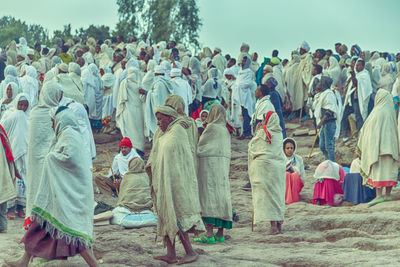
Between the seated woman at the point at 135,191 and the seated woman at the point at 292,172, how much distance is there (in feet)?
7.00

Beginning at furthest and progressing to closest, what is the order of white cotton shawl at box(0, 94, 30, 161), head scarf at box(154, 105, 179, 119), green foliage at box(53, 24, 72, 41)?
green foliage at box(53, 24, 72, 41) < white cotton shawl at box(0, 94, 30, 161) < head scarf at box(154, 105, 179, 119)

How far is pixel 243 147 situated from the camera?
52.0 ft

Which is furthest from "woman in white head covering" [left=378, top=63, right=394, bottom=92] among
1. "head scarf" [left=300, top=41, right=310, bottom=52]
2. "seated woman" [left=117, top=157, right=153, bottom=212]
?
"seated woman" [left=117, top=157, right=153, bottom=212]

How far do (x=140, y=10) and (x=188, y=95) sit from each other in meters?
21.5

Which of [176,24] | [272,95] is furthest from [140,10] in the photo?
[272,95]

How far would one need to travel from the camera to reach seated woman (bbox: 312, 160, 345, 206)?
416 inches

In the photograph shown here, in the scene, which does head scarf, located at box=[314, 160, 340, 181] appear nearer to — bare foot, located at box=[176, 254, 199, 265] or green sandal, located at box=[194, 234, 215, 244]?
green sandal, located at box=[194, 234, 215, 244]

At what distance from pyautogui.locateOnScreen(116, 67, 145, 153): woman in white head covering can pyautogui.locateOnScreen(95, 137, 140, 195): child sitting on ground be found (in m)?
2.58

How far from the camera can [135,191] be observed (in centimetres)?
980

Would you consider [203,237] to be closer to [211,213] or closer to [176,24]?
[211,213]

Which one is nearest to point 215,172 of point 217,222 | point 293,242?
point 217,222

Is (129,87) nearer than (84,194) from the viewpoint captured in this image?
No

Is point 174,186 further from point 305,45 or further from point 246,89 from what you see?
point 305,45

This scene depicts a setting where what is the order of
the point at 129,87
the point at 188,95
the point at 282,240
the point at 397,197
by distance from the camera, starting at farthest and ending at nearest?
the point at 188,95, the point at 129,87, the point at 397,197, the point at 282,240
